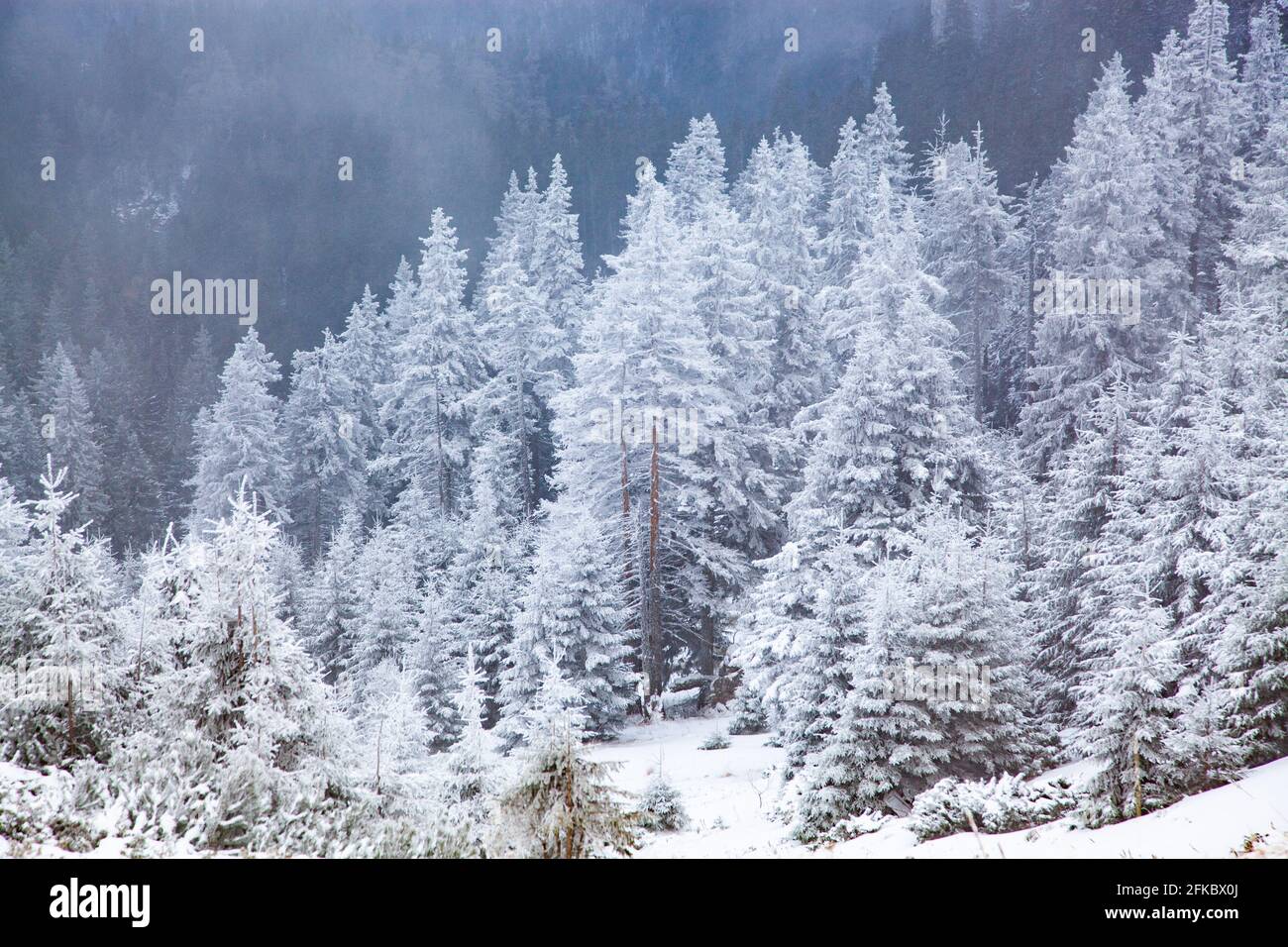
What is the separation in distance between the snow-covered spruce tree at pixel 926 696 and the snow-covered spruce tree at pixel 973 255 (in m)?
21.1

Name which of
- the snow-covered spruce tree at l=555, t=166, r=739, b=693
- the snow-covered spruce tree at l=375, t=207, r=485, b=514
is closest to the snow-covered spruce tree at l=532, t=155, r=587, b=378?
the snow-covered spruce tree at l=375, t=207, r=485, b=514

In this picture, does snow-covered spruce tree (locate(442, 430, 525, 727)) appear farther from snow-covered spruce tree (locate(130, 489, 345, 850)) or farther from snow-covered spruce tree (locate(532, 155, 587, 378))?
snow-covered spruce tree (locate(532, 155, 587, 378))

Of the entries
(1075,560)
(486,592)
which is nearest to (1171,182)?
(1075,560)

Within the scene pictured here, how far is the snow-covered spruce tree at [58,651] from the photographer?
9414 mm

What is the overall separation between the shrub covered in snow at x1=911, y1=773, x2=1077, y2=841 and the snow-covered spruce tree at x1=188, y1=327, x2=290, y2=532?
108ft

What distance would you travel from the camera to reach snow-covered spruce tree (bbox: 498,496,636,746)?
20250 millimetres

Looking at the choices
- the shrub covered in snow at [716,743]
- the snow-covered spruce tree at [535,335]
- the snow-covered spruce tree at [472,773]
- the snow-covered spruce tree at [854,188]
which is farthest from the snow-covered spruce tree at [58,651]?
the snow-covered spruce tree at [854,188]

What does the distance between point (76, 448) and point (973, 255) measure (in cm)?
4388

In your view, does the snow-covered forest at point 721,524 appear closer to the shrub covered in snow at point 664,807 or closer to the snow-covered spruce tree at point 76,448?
the shrub covered in snow at point 664,807

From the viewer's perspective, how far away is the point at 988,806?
9781 mm
